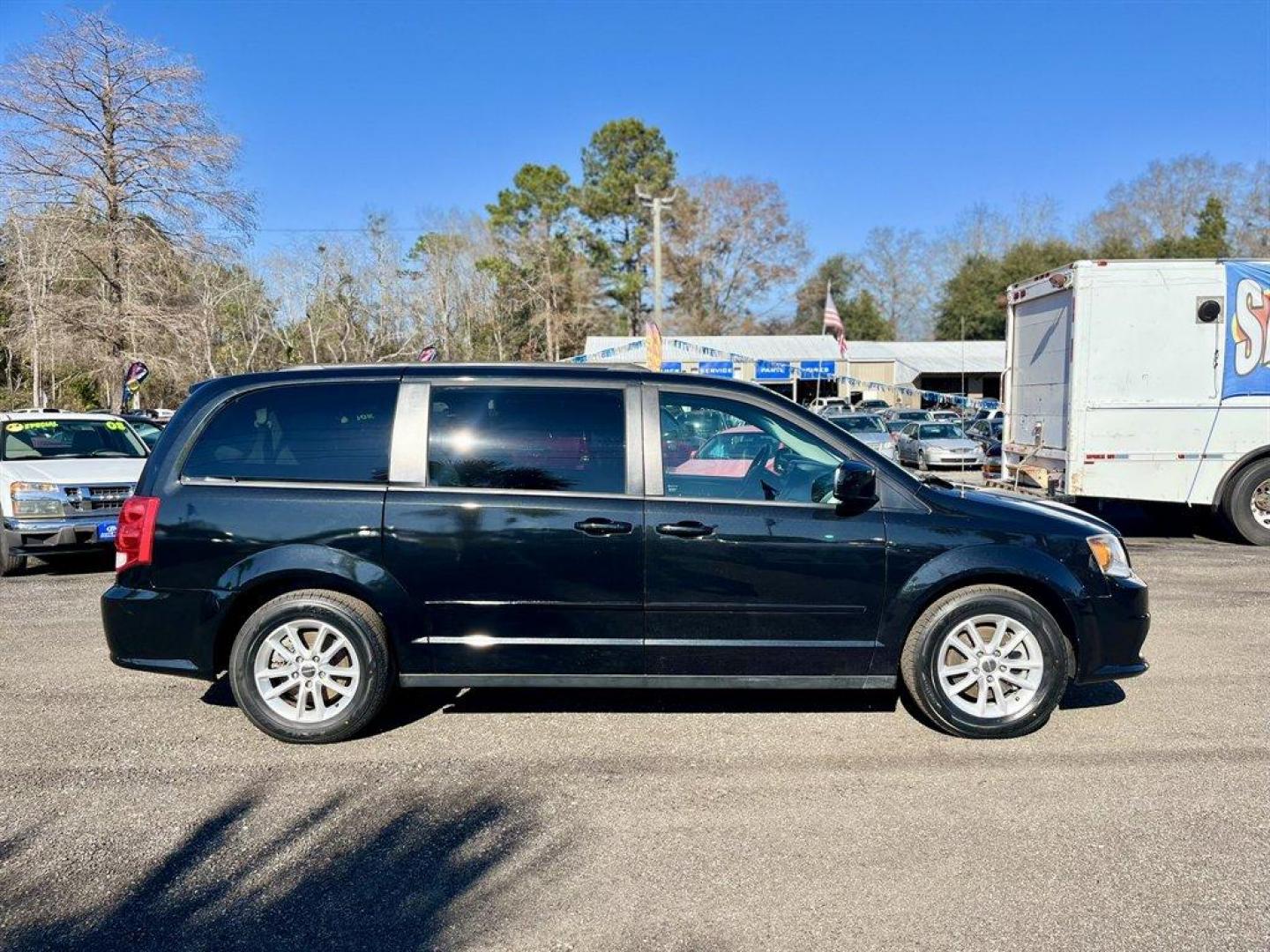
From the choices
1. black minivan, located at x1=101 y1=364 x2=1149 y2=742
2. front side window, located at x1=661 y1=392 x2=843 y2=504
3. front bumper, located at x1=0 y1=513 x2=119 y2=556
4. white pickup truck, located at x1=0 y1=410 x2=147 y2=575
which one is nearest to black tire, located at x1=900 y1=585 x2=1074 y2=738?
black minivan, located at x1=101 y1=364 x2=1149 y2=742

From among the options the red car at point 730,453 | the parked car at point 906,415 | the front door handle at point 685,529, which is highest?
the parked car at point 906,415

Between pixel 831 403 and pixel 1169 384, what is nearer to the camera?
pixel 1169 384

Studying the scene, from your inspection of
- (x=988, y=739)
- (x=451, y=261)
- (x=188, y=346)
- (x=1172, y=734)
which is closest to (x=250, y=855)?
(x=988, y=739)

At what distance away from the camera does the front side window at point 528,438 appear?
4547mm

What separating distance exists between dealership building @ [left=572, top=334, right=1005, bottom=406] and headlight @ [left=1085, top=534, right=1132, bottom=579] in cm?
3119

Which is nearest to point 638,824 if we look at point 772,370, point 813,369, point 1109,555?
point 1109,555

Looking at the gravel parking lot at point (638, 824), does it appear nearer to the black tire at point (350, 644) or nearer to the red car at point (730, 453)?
the black tire at point (350, 644)

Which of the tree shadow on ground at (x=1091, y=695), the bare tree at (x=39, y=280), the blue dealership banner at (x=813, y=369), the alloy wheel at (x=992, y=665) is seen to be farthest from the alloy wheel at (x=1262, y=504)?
the bare tree at (x=39, y=280)

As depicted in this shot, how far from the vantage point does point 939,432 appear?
25.4 meters

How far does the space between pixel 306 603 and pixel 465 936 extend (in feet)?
6.81

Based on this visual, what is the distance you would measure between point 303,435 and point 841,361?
35150 millimetres

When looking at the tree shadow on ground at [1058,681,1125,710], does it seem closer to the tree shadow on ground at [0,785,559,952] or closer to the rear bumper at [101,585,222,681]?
the tree shadow on ground at [0,785,559,952]

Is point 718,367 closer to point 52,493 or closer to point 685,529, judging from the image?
point 52,493

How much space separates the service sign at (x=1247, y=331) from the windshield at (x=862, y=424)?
14919mm
